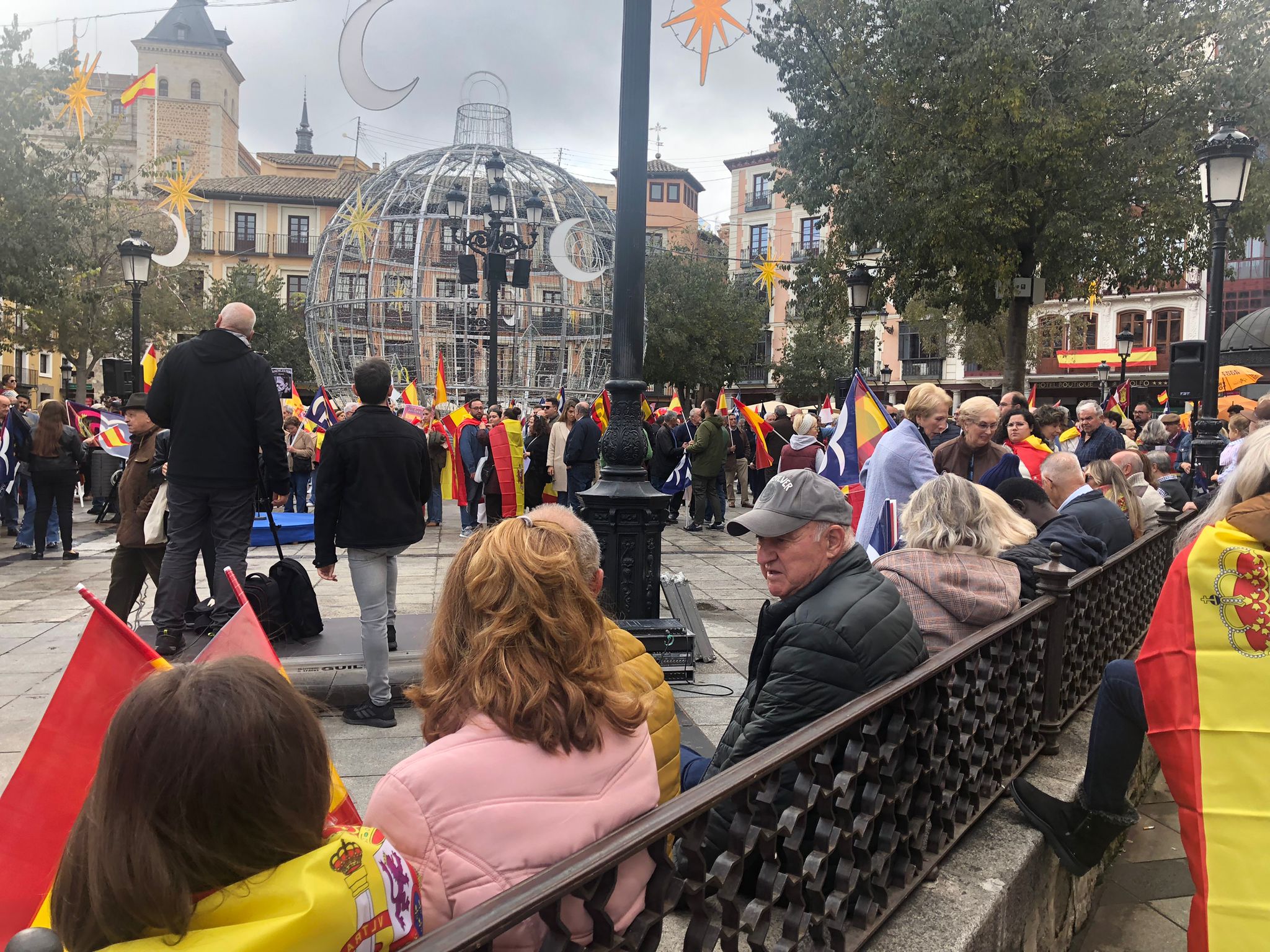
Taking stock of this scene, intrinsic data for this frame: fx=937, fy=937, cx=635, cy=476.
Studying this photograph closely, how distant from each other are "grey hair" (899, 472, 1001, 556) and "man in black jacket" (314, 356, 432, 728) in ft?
8.59

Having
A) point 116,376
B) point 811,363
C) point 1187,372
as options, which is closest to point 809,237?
point 811,363

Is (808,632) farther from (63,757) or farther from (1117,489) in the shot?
(1117,489)

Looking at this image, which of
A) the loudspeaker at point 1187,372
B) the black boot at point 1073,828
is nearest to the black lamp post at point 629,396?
the black boot at point 1073,828

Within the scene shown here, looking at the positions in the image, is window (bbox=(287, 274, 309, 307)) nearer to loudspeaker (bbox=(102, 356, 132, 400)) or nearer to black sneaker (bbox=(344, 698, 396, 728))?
loudspeaker (bbox=(102, 356, 132, 400))

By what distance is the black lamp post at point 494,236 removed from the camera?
14727 millimetres

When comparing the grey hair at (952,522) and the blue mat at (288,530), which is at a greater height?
the grey hair at (952,522)

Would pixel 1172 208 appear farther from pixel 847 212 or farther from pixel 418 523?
pixel 418 523

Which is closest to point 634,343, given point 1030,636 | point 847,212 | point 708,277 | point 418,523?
point 418,523

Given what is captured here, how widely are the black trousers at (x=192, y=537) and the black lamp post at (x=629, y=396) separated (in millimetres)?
2067

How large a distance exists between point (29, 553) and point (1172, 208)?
1720 centimetres

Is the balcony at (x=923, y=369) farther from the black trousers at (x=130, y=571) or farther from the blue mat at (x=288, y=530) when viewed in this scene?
the black trousers at (x=130, y=571)

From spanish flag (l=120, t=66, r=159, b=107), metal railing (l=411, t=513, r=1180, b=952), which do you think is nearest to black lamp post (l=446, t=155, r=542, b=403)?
metal railing (l=411, t=513, r=1180, b=952)

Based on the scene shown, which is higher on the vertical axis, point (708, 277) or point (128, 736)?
point (708, 277)

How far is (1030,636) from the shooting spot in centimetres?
359
